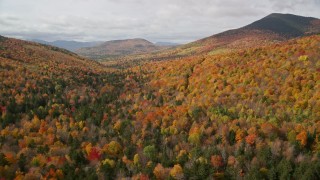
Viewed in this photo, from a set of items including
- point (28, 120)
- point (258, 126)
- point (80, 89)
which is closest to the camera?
point (258, 126)

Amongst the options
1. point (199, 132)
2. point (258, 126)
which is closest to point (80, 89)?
point (199, 132)

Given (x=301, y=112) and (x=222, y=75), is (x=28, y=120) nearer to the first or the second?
(x=222, y=75)

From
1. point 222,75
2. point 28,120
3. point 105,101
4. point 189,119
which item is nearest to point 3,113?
point 28,120

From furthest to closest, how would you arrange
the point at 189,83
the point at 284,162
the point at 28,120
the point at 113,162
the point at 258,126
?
the point at 189,83 → the point at 28,120 → the point at 258,126 → the point at 113,162 → the point at 284,162

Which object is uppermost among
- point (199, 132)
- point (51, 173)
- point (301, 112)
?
point (301, 112)

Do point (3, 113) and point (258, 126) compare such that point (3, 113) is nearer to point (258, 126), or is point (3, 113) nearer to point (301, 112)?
point (258, 126)

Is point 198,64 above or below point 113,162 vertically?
above

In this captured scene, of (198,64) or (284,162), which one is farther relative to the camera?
(198,64)
